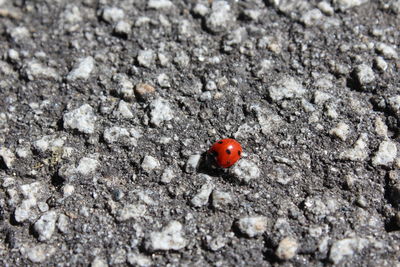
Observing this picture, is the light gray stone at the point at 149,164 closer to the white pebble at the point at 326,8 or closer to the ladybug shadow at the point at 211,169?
the ladybug shadow at the point at 211,169

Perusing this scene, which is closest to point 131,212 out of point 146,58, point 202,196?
point 202,196

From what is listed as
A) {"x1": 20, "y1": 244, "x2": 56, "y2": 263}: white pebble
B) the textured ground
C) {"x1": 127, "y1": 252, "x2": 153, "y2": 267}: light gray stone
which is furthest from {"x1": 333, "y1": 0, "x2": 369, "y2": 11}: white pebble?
{"x1": 20, "y1": 244, "x2": 56, "y2": 263}: white pebble

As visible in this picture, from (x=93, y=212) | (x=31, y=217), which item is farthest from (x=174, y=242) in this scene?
(x=31, y=217)

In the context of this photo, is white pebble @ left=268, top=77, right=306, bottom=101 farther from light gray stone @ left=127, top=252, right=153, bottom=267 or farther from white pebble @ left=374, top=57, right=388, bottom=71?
light gray stone @ left=127, top=252, right=153, bottom=267

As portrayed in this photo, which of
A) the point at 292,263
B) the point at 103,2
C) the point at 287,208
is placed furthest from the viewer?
the point at 103,2

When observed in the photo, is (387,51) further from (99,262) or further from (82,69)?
(99,262)

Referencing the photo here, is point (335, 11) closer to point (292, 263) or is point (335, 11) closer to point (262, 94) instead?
point (262, 94)
